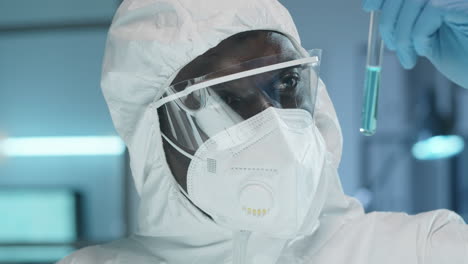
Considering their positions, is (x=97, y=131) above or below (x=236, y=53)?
below

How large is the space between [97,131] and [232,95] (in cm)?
221

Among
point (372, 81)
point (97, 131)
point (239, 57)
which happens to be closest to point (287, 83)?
point (239, 57)

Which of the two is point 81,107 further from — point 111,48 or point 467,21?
point 467,21

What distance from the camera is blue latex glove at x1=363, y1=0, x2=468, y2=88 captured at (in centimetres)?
104

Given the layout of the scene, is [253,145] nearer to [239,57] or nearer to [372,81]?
[239,57]

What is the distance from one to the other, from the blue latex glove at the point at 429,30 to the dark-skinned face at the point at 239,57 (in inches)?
8.1

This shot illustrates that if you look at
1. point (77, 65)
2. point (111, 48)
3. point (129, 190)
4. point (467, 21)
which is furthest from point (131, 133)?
point (77, 65)

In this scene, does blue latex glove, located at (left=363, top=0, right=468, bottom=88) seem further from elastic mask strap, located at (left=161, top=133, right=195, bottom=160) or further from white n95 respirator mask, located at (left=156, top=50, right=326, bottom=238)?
elastic mask strap, located at (left=161, top=133, right=195, bottom=160)

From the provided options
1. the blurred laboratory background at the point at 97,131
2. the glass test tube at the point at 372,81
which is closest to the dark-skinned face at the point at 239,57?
the glass test tube at the point at 372,81

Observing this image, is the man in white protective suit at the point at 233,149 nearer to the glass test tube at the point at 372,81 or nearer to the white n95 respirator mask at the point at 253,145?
the white n95 respirator mask at the point at 253,145

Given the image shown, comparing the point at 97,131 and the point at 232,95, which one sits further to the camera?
the point at 97,131

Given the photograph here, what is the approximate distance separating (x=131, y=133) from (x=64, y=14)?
2.14 metres

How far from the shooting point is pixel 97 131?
10.3 feet

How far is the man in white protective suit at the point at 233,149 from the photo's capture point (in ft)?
3.44
